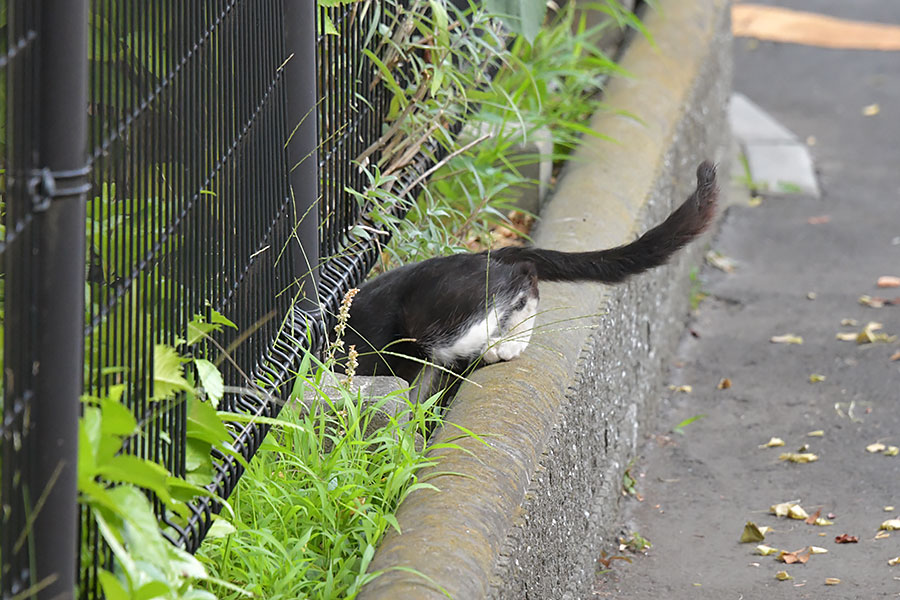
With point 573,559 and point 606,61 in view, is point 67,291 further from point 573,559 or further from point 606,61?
point 606,61

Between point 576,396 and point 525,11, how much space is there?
1.24 metres

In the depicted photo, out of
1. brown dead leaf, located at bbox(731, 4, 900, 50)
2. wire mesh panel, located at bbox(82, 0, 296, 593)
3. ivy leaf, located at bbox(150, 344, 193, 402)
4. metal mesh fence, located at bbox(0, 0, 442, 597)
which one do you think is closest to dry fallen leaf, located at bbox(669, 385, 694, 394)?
metal mesh fence, located at bbox(0, 0, 442, 597)

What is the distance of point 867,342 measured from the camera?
17.7 feet

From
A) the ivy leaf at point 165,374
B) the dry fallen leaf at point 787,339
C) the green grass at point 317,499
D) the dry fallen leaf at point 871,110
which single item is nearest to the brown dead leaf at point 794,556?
the green grass at point 317,499

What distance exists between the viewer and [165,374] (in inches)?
83.0

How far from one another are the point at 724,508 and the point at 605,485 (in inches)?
22.5

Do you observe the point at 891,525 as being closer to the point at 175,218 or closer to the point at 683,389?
the point at 683,389

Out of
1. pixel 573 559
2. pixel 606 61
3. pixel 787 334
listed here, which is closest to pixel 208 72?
pixel 573 559

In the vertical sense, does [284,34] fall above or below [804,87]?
above

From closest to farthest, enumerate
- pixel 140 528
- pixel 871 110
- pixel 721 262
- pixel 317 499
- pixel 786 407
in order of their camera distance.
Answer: pixel 140 528
pixel 317 499
pixel 786 407
pixel 721 262
pixel 871 110

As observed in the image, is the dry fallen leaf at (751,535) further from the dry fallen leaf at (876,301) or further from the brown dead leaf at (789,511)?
the dry fallen leaf at (876,301)

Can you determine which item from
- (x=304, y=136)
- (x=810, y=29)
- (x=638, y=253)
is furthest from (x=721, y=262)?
(x=810, y=29)

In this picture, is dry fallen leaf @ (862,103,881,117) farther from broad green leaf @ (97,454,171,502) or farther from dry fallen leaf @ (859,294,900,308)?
broad green leaf @ (97,454,171,502)

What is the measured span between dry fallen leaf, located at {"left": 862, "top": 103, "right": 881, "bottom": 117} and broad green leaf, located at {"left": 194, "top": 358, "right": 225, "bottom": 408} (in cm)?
771
